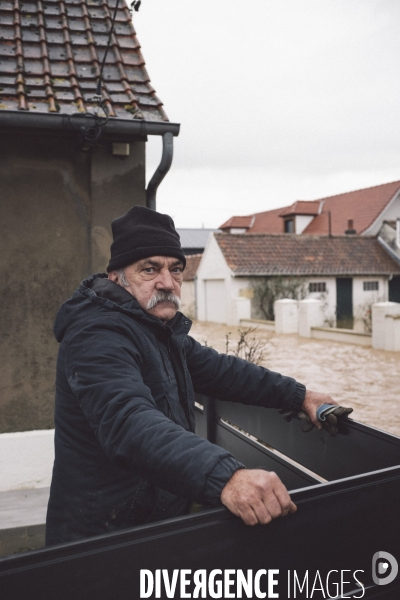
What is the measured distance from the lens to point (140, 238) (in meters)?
2.00

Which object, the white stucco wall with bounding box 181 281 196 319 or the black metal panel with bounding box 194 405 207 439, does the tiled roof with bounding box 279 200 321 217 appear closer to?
the white stucco wall with bounding box 181 281 196 319

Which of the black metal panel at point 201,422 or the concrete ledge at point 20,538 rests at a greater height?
the black metal panel at point 201,422

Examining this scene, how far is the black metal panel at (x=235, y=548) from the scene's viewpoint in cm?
115

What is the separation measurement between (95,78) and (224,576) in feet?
14.6

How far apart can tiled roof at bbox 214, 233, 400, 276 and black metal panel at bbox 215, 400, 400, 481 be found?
2274cm

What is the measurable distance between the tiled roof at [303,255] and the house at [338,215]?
3.10 metres

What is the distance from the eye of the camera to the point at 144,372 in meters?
1.80

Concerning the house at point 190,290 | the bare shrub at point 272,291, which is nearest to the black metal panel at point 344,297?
the bare shrub at point 272,291

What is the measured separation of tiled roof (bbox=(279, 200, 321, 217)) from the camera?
36219 millimetres

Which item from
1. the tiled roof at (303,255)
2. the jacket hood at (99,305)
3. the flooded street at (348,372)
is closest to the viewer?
the jacket hood at (99,305)

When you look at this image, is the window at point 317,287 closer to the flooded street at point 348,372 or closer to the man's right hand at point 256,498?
the flooded street at point 348,372

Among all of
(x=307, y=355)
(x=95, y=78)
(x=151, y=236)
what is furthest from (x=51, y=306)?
(x=307, y=355)

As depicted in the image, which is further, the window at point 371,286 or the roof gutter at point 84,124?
the window at point 371,286

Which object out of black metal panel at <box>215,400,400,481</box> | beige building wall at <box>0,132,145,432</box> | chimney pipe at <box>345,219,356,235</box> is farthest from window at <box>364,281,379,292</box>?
black metal panel at <box>215,400,400,481</box>
